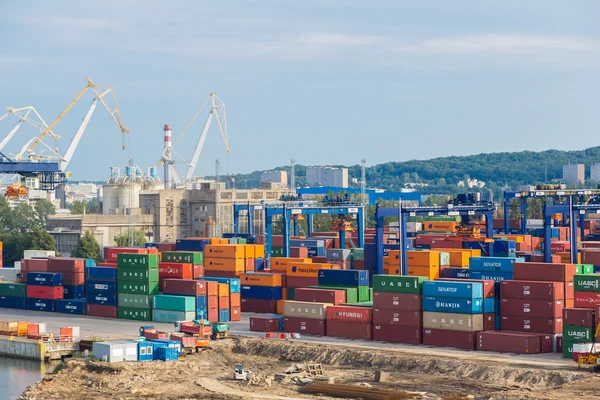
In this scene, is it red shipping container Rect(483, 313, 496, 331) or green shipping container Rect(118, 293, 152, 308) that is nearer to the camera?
red shipping container Rect(483, 313, 496, 331)

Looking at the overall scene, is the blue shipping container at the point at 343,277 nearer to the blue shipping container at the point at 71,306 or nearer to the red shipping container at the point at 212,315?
the red shipping container at the point at 212,315

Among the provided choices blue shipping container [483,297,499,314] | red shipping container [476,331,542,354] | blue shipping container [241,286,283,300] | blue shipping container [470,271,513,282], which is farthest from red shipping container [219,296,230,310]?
blue shipping container [483,297,499,314]

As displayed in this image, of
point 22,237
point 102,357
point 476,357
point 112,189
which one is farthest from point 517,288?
point 112,189

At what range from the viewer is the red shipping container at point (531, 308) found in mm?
51531

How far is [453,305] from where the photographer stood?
2083 inches

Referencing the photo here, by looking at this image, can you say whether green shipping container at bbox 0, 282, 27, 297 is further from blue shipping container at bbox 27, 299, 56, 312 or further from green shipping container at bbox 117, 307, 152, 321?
green shipping container at bbox 117, 307, 152, 321

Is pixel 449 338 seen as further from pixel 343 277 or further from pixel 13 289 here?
pixel 13 289

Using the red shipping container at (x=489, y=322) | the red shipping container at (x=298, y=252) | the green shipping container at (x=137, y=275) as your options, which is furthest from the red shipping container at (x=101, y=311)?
the red shipping container at (x=489, y=322)

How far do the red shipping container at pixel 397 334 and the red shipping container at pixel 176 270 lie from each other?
1622 cm

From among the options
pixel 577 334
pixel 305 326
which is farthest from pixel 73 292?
pixel 577 334

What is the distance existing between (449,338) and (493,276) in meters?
5.42

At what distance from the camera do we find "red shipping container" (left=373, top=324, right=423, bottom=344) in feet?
181

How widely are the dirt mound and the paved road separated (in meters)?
1.42

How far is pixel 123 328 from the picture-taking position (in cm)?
6400
